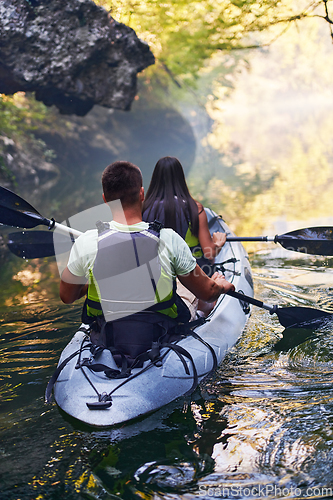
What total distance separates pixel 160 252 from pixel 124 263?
0.21 metres

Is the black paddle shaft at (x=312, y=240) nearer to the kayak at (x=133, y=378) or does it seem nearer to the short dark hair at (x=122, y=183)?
the kayak at (x=133, y=378)

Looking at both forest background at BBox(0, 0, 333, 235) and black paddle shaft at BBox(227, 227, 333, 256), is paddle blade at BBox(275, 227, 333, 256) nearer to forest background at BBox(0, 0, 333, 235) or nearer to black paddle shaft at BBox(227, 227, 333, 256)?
black paddle shaft at BBox(227, 227, 333, 256)

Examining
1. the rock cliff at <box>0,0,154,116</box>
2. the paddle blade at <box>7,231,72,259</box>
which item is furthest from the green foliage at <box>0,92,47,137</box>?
the paddle blade at <box>7,231,72,259</box>

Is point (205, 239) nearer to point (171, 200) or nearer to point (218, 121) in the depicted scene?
point (171, 200)

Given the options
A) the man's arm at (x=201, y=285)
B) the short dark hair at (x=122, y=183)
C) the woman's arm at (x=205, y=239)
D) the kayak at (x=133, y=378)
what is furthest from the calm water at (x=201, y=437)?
the short dark hair at (x=122, y=183)

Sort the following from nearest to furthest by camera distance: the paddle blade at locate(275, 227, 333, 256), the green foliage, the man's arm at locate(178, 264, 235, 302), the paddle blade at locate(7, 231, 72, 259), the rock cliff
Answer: the man's arm at locate(178, 264, 235, 302)
the paddle blade at locate(7, 231, 72, 259)
the paddle blade at locate(275, 227, 333, 256)
the rock cliff
the green foliage

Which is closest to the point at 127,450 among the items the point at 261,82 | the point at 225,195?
the point at 225,195

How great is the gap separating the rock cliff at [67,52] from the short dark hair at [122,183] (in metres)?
6.29

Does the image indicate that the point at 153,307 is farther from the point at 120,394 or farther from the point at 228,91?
the point at 228,91

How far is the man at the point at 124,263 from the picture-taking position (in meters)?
2.45

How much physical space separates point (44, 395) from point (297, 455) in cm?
167

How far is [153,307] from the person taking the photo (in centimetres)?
270

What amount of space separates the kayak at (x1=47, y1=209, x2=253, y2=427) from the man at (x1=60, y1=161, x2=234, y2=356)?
0.32 metres

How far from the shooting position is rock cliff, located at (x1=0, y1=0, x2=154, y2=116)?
7.53 metres
